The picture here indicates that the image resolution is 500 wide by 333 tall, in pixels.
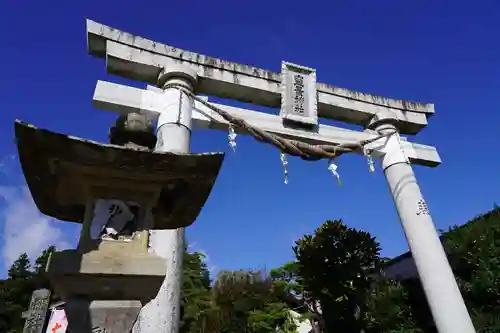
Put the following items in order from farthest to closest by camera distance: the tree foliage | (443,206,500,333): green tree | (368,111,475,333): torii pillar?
the tree foliage
(443,206,500,333): green tree
(368,111,475,333): torii pillar

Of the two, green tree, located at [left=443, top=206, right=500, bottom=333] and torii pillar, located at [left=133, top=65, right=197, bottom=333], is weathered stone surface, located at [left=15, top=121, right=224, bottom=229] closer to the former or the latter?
torii pillar, located at [left=133, top=65, right=197, bottom=333]

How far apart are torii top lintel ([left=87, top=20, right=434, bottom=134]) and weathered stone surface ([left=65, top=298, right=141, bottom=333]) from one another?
4368mm

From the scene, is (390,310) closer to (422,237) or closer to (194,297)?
(422,237)

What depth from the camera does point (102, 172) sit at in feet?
8.65

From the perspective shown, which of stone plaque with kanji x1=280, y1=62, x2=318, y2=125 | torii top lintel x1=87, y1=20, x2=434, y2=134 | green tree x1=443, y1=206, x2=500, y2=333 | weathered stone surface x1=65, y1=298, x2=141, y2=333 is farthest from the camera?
green tree x1=443, y1=206, x2=500, y2=333

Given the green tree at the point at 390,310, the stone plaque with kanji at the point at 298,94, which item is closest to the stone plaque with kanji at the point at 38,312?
the stone plaque with kanji at the point at 298,94

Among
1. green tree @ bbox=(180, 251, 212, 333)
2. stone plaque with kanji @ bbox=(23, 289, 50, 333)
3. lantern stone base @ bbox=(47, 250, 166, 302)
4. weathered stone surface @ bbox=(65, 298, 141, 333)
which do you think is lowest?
weathered stone surface @ bbox=(65, 298, 141, 333)

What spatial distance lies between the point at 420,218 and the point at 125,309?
18.2 ft

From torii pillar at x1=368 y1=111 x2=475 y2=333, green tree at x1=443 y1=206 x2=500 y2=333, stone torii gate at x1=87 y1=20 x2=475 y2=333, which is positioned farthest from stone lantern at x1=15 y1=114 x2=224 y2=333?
green tree at x1=443 y1=206 x2=500 y2=333

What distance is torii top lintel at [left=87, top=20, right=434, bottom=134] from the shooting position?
19.0ft

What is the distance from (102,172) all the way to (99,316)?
0.98 m

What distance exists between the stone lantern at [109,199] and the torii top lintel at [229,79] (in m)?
3.34

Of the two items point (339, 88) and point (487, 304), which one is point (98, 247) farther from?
point (487, 304)

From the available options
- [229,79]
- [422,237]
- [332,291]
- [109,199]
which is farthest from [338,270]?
[109,199]
